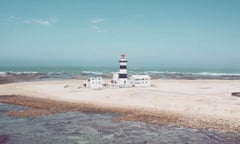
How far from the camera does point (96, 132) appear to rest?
18.2 meters

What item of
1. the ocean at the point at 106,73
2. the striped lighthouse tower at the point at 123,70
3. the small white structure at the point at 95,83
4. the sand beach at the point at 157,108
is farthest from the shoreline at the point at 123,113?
the ocean at the point at 106,73

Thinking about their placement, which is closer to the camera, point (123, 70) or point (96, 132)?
point (96, 132)

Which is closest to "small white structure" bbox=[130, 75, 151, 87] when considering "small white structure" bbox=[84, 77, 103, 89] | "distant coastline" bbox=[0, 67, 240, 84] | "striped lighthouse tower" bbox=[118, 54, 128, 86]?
"striped lighthouse tower" bbox=[118, 54, 128, 86]

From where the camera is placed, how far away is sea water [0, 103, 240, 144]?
53.3ft

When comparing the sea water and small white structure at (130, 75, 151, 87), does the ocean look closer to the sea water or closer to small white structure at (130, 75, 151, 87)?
small white structure at (130, 75, 151, 87)

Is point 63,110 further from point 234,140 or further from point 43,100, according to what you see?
point 234,140

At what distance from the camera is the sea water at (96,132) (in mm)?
16250

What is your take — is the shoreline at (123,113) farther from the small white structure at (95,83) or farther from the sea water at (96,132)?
the small white structure at (95,83)

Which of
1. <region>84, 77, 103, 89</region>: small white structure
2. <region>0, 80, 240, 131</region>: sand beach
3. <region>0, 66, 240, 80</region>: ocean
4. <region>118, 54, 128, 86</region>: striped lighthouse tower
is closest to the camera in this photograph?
<region>0, 80, 240, 131</region>: sand beach

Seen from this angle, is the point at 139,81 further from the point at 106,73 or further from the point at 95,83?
the point at 106,73

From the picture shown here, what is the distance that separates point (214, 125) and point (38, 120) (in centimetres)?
1220

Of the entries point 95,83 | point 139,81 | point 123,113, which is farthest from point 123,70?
point 123,113

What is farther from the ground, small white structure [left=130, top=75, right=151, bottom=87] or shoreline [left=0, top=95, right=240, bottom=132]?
small white structure [left=130, top=75, right=151, bottom=87]

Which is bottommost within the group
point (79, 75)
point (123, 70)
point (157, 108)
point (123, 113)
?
point (123, 113)
